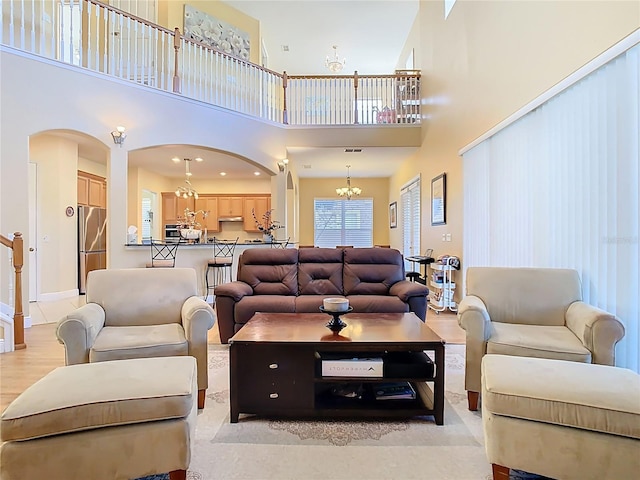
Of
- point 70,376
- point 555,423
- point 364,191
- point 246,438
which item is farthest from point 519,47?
point 364,191

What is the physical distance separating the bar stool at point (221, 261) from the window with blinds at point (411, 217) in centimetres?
390

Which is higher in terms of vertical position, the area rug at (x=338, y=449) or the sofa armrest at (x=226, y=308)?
the sofa armrest at (x=226, y=308)

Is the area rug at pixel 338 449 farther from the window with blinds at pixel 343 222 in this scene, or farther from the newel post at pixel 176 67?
the window with blinds at pixel 343 222

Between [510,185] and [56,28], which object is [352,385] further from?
[56,28]

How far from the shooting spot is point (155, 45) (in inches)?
240

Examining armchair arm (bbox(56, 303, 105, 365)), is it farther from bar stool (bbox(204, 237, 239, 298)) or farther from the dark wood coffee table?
bar stool (bbox(204, 237, 239, 298))

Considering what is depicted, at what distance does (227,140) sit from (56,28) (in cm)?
281

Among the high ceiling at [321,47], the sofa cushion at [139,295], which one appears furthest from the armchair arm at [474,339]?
the high ceiling at [321,47]

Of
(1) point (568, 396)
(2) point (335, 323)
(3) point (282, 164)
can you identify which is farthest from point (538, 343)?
(3) point (282, 164)

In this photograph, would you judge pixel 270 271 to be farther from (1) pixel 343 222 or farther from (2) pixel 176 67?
(1) pixel 343 222

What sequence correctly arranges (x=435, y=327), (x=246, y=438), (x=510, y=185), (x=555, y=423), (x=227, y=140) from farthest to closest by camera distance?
→ (x=227, y=140), (x=435, y=327), (x=510, y=185), (x=246, y=438), (x=555, y=423)

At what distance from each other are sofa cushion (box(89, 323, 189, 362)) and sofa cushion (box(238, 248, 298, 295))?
156 centimetres

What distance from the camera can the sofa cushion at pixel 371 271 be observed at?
3.94 meters

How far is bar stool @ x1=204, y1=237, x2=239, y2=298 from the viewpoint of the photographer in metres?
5.95
